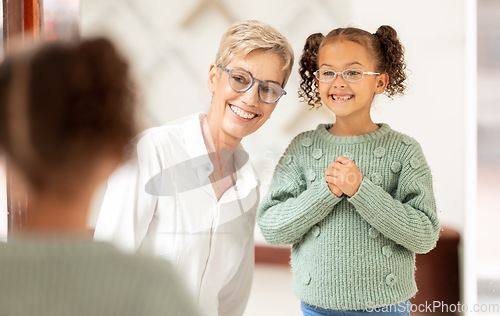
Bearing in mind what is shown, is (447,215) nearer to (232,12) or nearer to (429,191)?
(429,191)

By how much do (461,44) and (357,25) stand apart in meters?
0.19

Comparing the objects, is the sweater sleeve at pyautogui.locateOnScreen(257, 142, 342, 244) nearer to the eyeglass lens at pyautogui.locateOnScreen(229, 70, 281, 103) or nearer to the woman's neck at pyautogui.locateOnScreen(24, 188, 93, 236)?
the eyeglass lens at pyautogui.locateOnScreen(229, 70, 281, 103)

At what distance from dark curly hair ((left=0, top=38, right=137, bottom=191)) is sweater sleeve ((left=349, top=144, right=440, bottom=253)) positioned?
484mm

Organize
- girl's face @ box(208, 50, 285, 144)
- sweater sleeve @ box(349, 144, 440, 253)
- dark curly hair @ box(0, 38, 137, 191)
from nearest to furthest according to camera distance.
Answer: dark curly hair @ box(0, 38, 137, 191)
sweater sleeve @ box(349, 144, 440, 253)
girl's face @ box(208, 50, 285, 144)

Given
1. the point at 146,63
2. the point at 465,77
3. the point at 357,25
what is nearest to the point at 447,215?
the point at 465,77

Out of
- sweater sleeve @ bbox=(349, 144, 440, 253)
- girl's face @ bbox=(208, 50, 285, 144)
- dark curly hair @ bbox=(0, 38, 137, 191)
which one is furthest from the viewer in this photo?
girl's face @ bbox=(208, 50, 285, 144)

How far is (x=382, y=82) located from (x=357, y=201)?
0.22m

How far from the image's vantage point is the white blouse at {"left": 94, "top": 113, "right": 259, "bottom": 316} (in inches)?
40.5

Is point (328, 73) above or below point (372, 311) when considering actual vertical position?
above

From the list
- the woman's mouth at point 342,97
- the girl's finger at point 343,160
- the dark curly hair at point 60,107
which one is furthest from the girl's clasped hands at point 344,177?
the dark curly hair at point 60,107

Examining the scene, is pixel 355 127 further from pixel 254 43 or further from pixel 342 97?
pixel 254 43

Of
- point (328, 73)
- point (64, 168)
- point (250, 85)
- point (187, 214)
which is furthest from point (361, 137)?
point (64, 168)

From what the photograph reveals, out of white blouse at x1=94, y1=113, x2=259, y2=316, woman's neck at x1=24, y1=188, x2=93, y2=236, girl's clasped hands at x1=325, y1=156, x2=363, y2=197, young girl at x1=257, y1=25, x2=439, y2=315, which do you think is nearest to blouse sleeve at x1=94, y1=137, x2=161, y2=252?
white blouse at x1=94, y1=113, x2=259, y2=316

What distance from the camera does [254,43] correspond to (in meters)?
0.99
